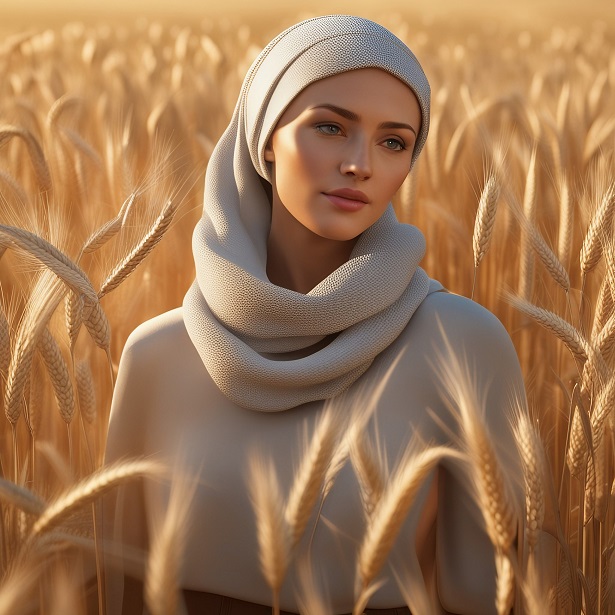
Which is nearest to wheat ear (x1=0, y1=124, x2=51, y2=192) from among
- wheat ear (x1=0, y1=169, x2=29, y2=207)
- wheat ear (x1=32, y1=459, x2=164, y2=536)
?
wheat ear (x1=0, y1=169, x2=29, y2=207)

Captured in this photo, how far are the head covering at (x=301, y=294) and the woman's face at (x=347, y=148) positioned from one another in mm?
26

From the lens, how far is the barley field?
116 cm

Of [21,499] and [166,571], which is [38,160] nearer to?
[21,499]

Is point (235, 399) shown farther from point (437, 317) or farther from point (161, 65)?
point (161, 65)

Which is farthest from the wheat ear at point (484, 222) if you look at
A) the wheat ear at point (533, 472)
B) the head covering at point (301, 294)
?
the wheat ear at point (533, 472)

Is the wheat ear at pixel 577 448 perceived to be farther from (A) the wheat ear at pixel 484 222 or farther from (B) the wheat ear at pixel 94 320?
(B) the wheat ear at pixel 94 320

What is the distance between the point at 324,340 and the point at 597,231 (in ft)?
1.69

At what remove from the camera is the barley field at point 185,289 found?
1.16 metres

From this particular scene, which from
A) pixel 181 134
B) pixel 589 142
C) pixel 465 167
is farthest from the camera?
pixel 181 134

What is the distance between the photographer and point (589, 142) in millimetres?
2752

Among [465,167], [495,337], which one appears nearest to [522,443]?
[495,337]

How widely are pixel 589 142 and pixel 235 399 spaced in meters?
1.77

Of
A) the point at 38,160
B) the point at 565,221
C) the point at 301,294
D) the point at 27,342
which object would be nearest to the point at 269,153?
the point at 301,294

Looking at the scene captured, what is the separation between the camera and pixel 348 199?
1.34 meters
